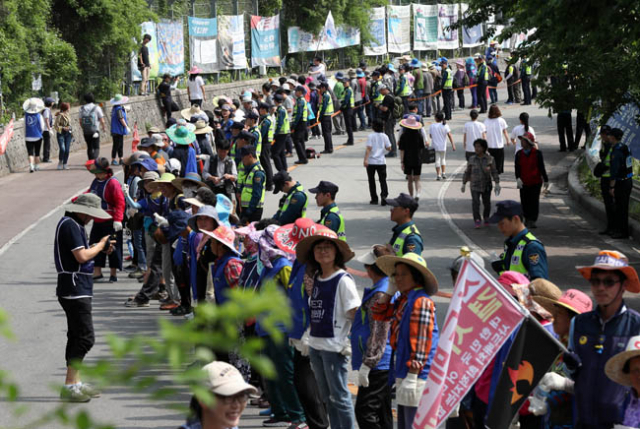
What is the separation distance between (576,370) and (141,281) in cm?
970

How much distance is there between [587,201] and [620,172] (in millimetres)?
3580

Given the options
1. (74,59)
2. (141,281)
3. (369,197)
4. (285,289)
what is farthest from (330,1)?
(285,289)

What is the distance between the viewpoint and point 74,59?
28.4 meters

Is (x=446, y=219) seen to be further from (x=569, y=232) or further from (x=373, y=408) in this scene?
(x=373, y=408)

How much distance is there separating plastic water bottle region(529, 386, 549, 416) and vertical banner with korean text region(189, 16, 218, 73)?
29149 millimetres

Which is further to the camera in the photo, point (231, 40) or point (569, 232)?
point (231, 40)

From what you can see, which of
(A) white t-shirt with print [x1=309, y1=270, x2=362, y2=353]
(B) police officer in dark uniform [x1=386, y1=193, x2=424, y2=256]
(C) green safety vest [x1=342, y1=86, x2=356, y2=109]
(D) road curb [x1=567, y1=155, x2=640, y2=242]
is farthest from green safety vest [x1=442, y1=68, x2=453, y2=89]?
(A) white t-shirt with print [x1=309, y1=270, x2=362, y2=353]

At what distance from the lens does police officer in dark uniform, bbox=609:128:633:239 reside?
1600 cm

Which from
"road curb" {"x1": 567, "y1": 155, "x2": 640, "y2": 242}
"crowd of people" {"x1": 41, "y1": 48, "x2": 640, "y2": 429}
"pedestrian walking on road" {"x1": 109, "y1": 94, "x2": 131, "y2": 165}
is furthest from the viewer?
"pedestrian walking on road" {"x1": 109, "y1": 94, "x2": 131, "y2": 165}

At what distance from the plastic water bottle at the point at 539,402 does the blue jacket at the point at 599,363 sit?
0.70 feet

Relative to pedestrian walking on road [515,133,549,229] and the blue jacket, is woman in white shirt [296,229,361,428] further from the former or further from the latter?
pedestrian walking on road [515,133,549,229]

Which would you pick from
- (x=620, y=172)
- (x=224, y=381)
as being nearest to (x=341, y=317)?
(x=224, y=381)

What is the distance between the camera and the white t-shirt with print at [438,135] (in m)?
22.1

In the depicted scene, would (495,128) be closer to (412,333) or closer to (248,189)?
(248,189)
